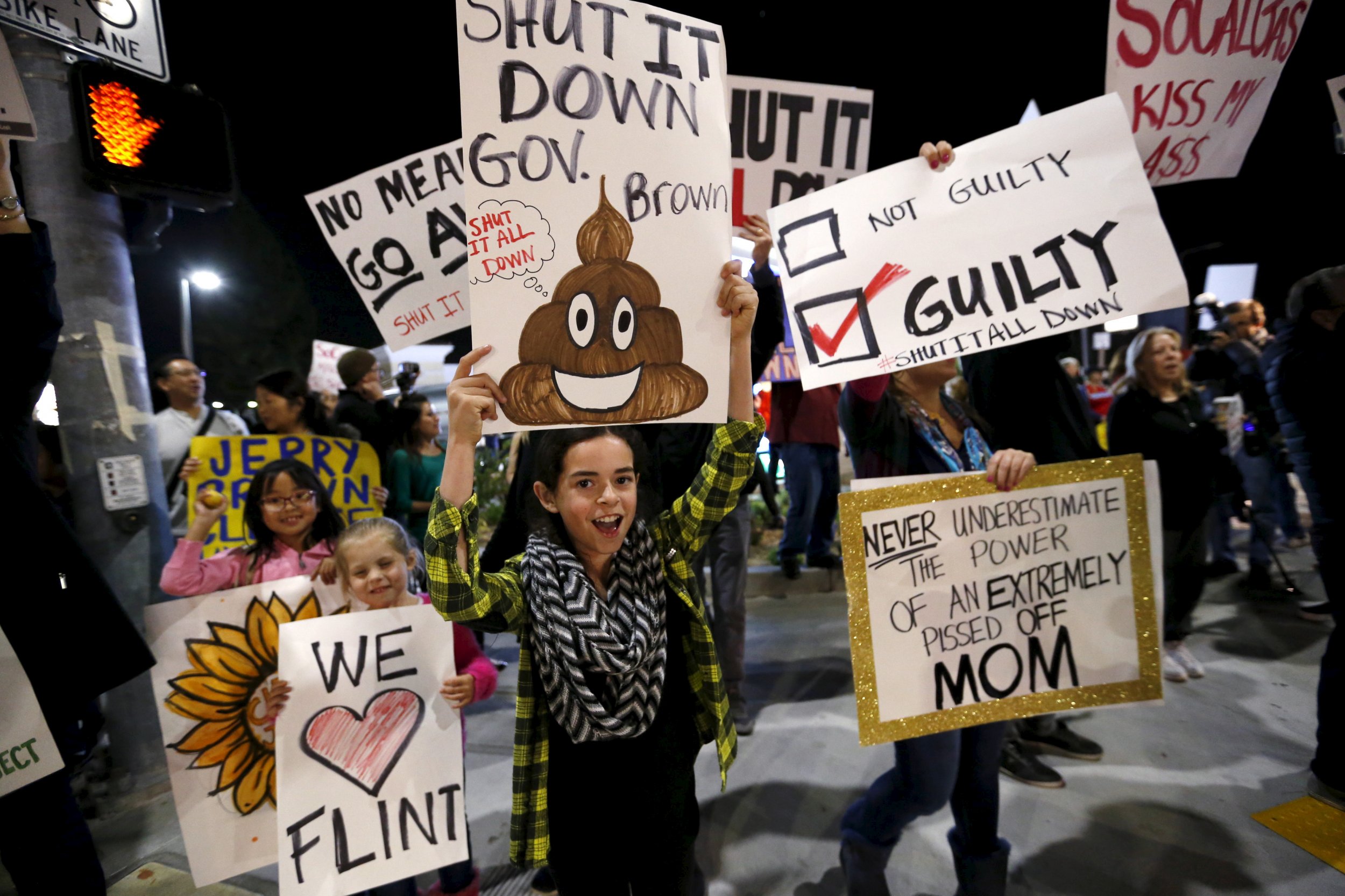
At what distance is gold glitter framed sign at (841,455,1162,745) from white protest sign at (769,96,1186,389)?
37 cm

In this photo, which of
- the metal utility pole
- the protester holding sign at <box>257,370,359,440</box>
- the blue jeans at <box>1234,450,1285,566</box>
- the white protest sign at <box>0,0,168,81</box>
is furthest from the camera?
the blue jeans at <box>1234,450,1285,566</box>

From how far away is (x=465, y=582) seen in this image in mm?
1292

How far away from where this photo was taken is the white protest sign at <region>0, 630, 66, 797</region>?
1.41 metres

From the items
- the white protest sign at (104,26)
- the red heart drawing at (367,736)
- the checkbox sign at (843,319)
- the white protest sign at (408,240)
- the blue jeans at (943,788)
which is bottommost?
the blue jeans at (943,788)

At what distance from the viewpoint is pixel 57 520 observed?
1.51 meters

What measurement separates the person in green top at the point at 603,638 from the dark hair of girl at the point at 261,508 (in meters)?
1.02

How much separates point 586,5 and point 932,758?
1863 millimetres

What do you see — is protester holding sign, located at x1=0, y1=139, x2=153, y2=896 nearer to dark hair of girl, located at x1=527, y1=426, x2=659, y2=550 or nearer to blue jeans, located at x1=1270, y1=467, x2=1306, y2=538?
dark hair of girl, located at x1=527, y1=426, x2=659, y2=550

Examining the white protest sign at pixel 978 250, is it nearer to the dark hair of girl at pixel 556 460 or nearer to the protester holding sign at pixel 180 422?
the dark hair of girl at pixel 556 460

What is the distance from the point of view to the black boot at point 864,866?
1805 mm

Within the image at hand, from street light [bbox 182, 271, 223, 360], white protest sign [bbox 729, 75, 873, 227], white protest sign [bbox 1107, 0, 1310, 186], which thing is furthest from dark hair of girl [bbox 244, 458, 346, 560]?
street light [bbox 182, 271, 223, 360]

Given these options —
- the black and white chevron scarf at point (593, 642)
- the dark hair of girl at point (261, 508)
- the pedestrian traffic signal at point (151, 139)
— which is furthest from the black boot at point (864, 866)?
the pedestrian traffic signal at point (151, 139)

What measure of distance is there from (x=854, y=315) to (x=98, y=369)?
9.94 feet

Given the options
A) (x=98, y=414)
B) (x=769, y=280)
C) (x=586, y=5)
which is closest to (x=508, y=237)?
(x=586, y=5)
